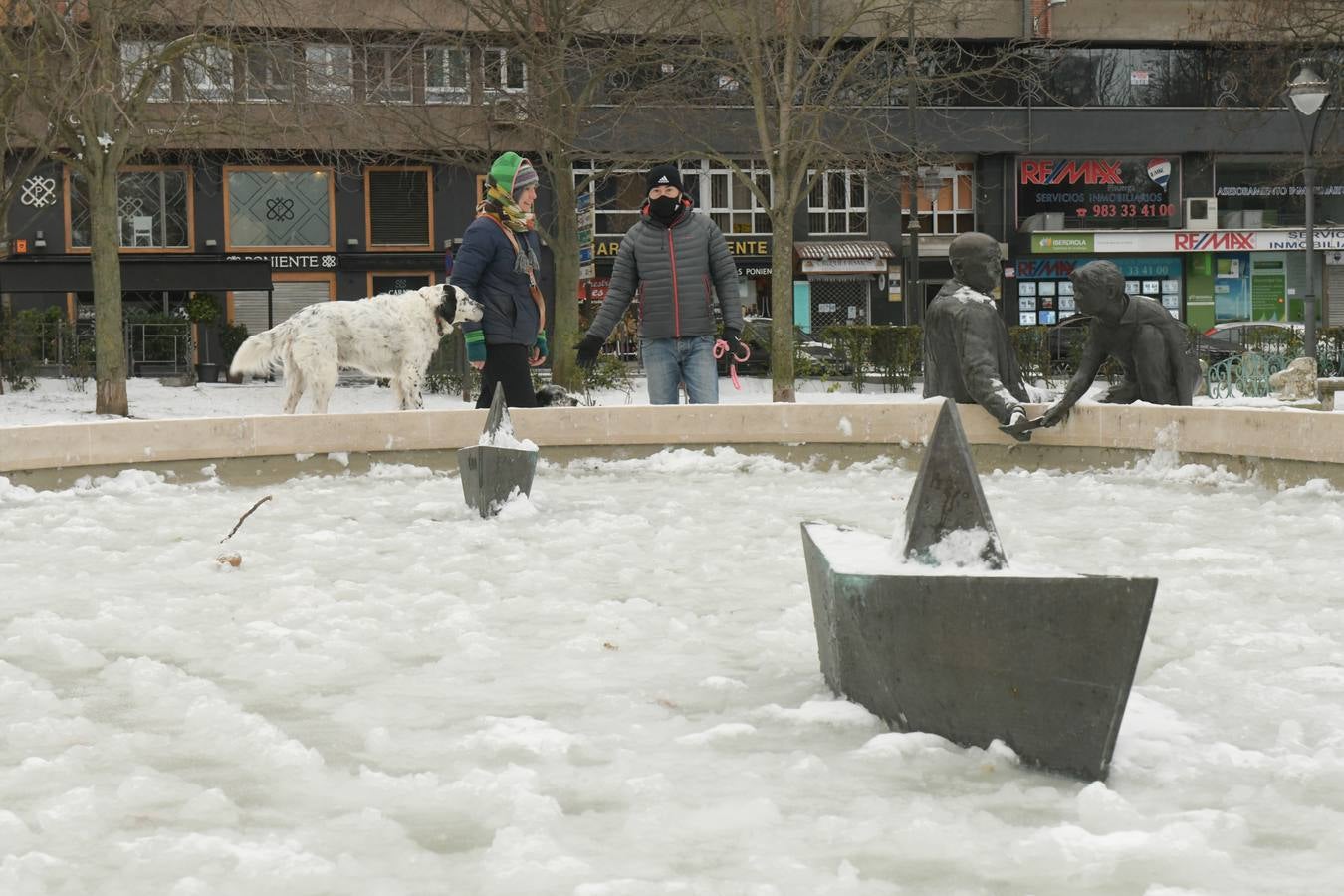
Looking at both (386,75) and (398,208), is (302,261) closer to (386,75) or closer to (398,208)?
(398,208)

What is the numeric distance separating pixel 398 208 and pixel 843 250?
10.9 meters

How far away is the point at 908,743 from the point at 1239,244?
43125mm

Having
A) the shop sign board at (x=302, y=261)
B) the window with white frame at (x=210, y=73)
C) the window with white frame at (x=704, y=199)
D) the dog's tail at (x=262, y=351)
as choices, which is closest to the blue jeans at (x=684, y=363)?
the dog's tail at (x=262, y=351)

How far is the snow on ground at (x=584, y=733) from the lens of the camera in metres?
3.10

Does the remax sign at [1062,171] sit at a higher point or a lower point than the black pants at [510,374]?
higher

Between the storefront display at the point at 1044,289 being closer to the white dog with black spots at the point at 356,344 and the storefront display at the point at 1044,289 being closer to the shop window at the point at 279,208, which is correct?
the shop window at the point at 279,208

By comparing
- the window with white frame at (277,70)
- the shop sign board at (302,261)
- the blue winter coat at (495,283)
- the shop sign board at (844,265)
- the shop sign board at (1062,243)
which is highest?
the window with white frame at (277,70)

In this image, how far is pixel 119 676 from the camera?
15.3ft

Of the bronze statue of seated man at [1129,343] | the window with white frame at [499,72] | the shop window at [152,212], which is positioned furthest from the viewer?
the shop window at [152,212]

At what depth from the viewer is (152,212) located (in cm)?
3966

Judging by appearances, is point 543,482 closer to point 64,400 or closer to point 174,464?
point 174,464

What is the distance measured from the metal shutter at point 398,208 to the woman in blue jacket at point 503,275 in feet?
102

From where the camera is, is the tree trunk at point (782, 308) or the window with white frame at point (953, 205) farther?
the window with white frame at point (953, 205)

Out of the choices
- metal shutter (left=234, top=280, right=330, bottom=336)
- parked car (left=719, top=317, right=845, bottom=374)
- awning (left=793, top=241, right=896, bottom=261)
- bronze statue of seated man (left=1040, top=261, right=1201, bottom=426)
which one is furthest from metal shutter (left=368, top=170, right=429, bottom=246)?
bronze statue of seated man (left=1040, top=261, right=1201, bottom=426)
